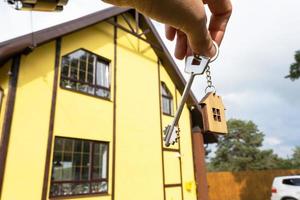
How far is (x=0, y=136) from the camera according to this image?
5.58 metres

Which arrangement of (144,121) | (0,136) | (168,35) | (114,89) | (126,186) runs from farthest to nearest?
(144,121)
(114,89)
(126,186)
(0,136)
(168,35)

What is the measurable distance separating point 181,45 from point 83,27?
741 centimetres

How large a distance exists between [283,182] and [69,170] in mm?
11519

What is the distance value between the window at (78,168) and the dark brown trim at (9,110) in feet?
4.39

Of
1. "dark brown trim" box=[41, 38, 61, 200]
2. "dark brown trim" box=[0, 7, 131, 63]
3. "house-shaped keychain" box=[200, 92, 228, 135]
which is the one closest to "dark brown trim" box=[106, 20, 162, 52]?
"dark brown trim" box=[0, 7, 131, 63]

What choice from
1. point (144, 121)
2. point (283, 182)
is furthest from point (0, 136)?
point (283, 182)

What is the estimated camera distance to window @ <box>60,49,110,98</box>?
25.0ft

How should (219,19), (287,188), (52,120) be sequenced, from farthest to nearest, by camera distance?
(287,188) → (52,120) → (219,19)

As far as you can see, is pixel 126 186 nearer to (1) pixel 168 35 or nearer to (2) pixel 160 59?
(2) pixel 160 59

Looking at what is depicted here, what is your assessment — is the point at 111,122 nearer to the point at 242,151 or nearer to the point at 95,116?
the point at 95,116

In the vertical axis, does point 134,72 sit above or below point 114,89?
above

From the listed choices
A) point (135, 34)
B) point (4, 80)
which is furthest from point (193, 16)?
point (135, 34)

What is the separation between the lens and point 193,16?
28.6 inches

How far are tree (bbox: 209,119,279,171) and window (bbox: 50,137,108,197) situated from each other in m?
40.7
